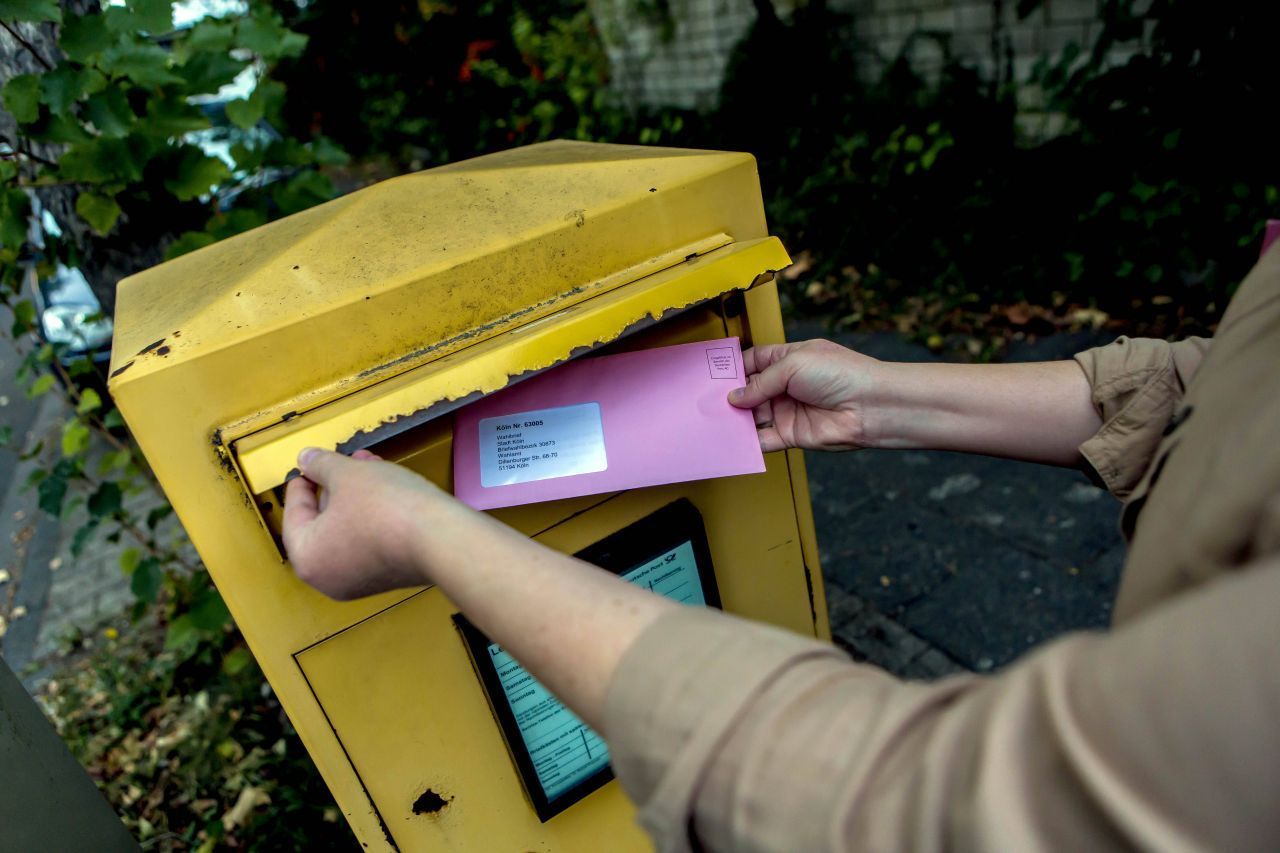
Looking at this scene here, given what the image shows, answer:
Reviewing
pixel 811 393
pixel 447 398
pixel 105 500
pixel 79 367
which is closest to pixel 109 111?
pixel 79 367

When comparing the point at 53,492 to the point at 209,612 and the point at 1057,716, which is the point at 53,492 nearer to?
the point at 209,612

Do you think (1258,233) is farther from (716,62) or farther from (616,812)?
(716,62)

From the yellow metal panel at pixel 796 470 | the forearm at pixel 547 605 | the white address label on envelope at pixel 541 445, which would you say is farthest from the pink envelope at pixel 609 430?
the forearm at pixel 547 605

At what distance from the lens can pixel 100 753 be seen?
2.68 meters

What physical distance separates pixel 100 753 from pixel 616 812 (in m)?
2.18

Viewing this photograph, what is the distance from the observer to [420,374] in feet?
3.25

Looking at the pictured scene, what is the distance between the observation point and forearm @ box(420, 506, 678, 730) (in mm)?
694

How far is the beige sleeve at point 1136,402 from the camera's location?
1084 millimetres

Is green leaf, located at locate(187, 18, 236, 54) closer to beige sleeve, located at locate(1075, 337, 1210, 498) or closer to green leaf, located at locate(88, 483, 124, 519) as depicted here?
green leaf, located at locate(88, 483, 124, 519)

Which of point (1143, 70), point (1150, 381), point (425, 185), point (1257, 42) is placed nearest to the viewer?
point (1150, 381)

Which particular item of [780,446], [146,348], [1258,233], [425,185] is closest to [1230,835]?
[780,446]

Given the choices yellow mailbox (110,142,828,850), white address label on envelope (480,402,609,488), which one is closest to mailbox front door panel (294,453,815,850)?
yellow mailbox (110,142,828,850)

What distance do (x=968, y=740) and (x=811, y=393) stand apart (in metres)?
0.82

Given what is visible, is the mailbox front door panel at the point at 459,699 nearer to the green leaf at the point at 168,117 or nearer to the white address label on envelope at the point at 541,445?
the white address label on envelope at the point at 541,445
